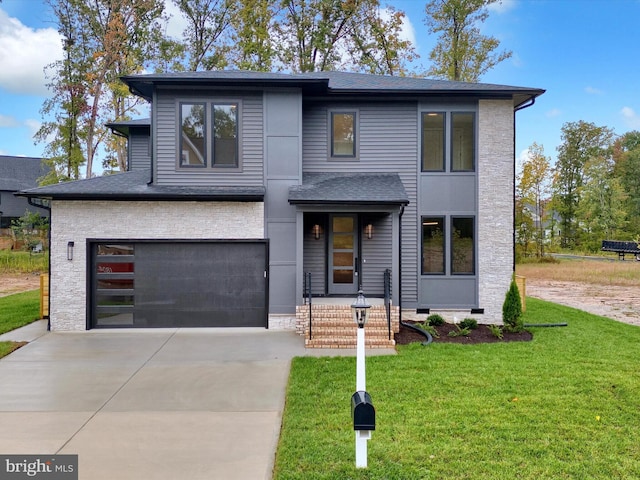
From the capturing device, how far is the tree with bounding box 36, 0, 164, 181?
1966 cm

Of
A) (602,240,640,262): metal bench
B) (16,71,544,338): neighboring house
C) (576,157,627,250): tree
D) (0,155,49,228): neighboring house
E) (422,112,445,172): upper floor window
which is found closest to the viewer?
(16,71,544,338): neighboring house

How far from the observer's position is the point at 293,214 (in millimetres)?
9062

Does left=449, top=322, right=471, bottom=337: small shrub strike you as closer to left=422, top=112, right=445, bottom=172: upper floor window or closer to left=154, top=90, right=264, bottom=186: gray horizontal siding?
left=422, top=112, right=445, bottom=172: upper floor window

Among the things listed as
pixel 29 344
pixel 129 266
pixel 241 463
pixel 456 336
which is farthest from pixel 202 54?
Result: pixel 241 463

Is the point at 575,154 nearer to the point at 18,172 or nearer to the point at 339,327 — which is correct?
the point at 339,327

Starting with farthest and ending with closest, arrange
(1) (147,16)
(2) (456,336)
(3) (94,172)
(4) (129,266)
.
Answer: (3) (94,172), (1) (147,16), (4) (129,266), (2) (456,336)

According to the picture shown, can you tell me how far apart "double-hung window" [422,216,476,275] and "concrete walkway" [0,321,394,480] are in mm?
3403

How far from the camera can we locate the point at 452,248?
9.84 metres

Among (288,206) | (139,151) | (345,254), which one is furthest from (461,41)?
(139,151)

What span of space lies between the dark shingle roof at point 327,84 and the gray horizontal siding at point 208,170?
30 centimetres

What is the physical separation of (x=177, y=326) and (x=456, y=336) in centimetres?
617

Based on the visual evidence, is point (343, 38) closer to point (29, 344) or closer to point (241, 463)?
point (29, 344)

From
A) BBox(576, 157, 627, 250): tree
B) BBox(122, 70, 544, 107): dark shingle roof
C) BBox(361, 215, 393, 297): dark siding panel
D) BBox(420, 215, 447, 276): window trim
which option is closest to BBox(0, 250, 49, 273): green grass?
BBox(122, 70, 544, 107): dark shingle roof

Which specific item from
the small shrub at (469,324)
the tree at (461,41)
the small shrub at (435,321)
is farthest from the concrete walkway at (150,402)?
the tree at (461,41)
